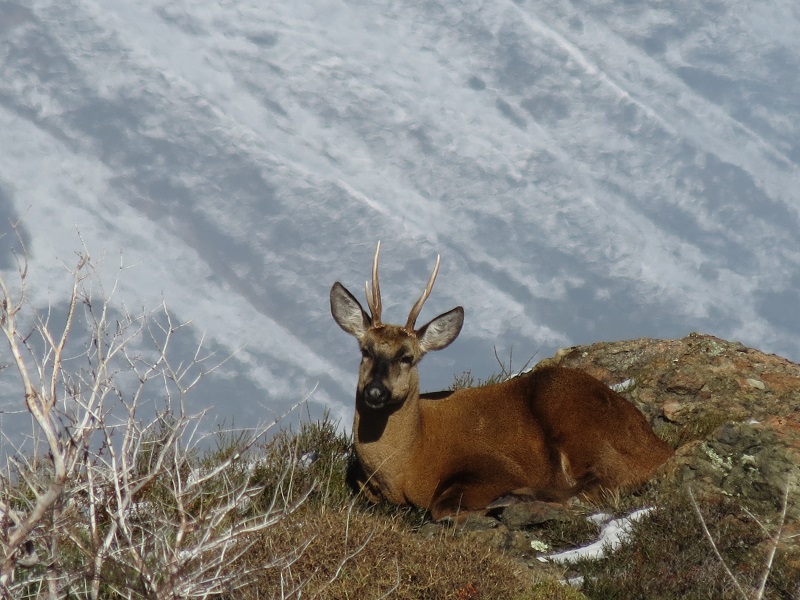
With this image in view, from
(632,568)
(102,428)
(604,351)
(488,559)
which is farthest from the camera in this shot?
(604,351)

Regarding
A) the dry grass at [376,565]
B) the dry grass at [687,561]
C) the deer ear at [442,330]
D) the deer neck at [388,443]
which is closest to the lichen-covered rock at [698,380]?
the dry grass at [687,561]

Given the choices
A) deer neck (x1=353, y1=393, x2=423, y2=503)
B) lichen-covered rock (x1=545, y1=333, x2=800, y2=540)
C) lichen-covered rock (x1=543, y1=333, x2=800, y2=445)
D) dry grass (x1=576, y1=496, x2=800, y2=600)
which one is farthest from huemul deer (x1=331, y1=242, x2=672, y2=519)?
lichen-covered rock (x1=543, y1=333, x2=800, y2=445)

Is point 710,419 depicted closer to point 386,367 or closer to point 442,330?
point 442,330

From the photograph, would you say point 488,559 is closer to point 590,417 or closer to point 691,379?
point 590,417

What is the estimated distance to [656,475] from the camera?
8.52 m

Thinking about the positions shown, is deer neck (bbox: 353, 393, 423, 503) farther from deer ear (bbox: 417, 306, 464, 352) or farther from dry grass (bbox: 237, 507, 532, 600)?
dry grass (bbox: 237, 507, 532, 600)

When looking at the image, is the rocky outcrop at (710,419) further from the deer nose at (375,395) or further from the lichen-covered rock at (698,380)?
the deer nose at (375,395)

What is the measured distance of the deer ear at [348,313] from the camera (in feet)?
29.3

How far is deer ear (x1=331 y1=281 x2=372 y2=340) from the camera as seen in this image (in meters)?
8.95

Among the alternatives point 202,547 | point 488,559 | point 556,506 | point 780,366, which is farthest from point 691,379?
point 202,547

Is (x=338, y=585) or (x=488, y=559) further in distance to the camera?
(x=488, y=559)

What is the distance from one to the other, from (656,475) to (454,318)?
2229mm

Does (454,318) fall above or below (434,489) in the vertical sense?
above

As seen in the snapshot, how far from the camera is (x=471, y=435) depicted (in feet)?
29.5
